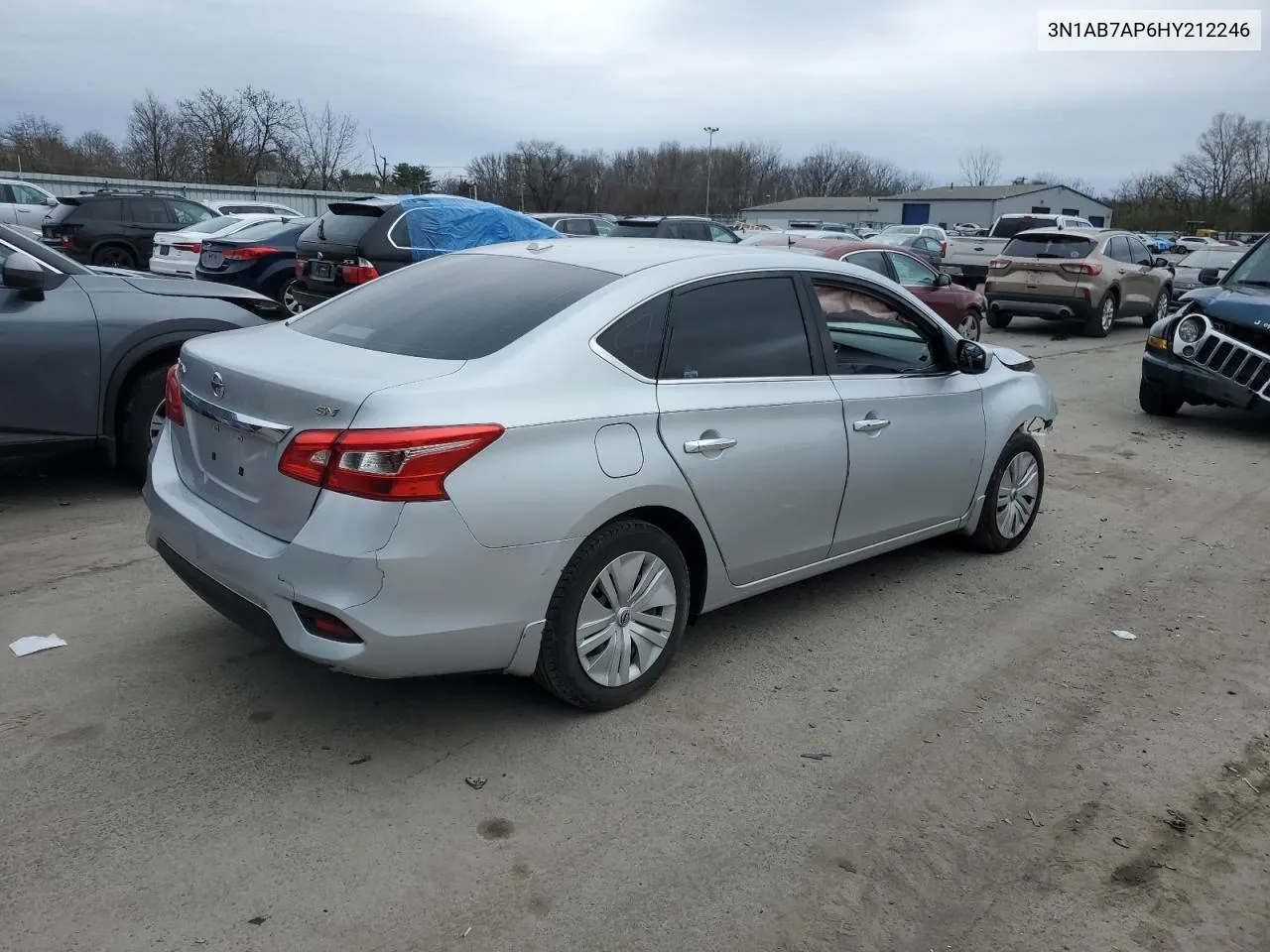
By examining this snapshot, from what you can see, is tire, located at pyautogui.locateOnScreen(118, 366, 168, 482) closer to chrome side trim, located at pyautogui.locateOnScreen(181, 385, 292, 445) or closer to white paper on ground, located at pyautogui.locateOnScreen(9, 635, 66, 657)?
white paper on ground, located at pyautogui.locateOnScreen(9, 635, 66, 657)

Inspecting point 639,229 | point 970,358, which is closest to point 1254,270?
point 970,358

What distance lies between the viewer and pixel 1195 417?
10.5 meters

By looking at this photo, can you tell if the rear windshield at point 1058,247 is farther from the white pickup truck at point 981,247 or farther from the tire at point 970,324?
the white pickup truck at point 981,247

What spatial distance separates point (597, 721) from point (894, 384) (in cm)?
211

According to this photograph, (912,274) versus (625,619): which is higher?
(912,274)

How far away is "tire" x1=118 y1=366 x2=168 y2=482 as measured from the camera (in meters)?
6.04

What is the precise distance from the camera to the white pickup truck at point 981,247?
939 inches

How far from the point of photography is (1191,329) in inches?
371

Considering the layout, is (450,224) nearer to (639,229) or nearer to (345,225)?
(345,225)

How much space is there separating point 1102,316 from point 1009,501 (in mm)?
12645

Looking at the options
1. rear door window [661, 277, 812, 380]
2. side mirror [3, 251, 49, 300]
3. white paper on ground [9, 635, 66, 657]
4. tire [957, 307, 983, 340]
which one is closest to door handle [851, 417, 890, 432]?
rear door window [661, 277, 812, 380]

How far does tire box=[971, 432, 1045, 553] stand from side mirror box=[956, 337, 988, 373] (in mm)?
623

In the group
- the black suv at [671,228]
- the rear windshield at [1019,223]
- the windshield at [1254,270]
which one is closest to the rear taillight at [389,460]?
the windshield at [1254,270]

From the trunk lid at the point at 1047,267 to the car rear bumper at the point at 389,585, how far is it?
1499 centimetres
